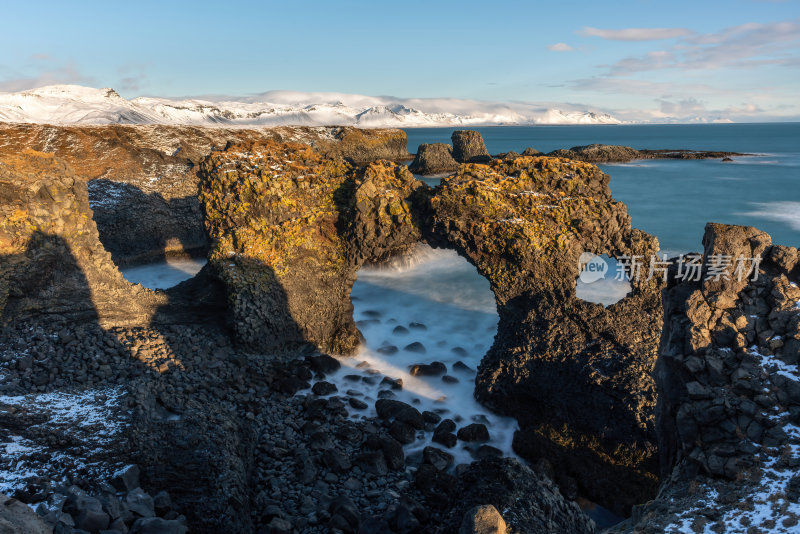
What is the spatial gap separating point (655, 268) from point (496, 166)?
5.05 m

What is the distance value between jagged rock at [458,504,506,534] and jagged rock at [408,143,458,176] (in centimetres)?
5686

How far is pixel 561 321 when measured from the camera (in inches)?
499

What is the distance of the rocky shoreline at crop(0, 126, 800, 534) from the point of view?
6469mm

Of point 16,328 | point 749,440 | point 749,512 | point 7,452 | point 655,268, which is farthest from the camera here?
point 655,268

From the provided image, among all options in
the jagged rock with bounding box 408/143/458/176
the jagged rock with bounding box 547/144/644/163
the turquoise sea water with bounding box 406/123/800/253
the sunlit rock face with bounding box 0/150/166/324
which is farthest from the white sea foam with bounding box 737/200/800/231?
the sunlit rock face with bounding box 0/150/166/324

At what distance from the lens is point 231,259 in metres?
14.4

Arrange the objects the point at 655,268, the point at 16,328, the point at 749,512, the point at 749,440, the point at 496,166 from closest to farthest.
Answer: the point at 749,512
the point at 749,440
the point at 16,328
the point at 655,268
the point at 496,166

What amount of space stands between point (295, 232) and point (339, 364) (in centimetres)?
412

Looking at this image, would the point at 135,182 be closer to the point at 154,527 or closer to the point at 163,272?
the point at 163,272

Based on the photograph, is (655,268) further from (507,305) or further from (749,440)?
(749,440)

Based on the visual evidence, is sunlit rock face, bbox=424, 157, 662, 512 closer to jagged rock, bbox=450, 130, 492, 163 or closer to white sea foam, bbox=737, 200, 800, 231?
white sea foam, bbox=737, 200, 800, 231

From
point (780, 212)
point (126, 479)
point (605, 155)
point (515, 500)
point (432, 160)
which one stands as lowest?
point (126, 479)

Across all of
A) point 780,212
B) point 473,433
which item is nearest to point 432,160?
point 780,212

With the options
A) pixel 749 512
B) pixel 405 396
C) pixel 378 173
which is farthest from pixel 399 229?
pixel 749 512
